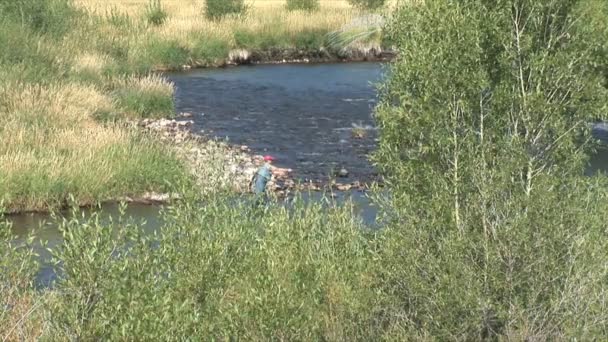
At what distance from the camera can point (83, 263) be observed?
7.70 metres

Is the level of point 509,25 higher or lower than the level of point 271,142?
higher

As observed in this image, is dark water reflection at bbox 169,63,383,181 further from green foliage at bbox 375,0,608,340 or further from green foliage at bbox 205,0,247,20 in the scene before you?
green foliage at bbox 375,0,608,340

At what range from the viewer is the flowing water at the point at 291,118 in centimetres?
2098

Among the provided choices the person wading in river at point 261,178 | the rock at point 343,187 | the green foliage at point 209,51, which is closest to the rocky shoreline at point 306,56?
the green foliage at point 209,51

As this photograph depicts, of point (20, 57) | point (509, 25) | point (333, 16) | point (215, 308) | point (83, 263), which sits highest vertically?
point (509, 25)

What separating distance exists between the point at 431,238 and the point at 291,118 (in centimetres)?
1927

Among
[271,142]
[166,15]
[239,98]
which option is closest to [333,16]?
[166,15]

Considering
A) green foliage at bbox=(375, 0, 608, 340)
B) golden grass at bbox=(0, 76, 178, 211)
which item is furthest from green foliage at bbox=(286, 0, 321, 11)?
green foliage at bbox=(375, 0, 608, 340)

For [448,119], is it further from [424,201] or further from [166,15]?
[166,15]

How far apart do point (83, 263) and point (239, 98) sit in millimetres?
24595

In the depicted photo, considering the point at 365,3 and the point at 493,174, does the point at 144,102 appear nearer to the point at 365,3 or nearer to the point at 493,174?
the point at 493,174

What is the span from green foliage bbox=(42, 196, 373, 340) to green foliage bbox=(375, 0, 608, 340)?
536 millimetres

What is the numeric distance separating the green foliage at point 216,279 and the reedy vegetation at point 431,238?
2 centimetres

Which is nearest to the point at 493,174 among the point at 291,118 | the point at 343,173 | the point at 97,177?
the point at 97,177
